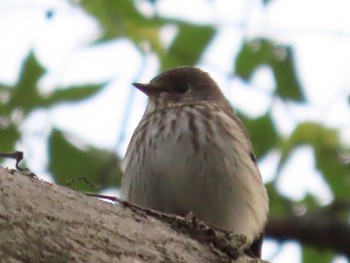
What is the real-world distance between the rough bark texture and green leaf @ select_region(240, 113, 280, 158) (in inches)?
74.2

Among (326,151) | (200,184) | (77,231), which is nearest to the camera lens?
(77,231)

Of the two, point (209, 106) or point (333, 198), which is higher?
point (209, 106)

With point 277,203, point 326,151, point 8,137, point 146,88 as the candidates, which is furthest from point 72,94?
point 277,203

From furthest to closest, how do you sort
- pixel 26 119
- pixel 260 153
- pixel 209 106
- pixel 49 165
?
1. pixel 209 106
2. pixel 260 153
3. pixel 26 119
4. pixel 49 165

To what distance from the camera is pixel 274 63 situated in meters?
4.68

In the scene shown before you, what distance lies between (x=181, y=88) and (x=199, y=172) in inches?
54.1

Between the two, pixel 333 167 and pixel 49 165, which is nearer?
pixel 49 165

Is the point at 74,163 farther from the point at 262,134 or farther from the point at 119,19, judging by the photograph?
the point at 262,134

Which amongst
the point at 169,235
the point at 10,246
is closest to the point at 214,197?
the point at 169,235

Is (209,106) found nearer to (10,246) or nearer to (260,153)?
(260,153)

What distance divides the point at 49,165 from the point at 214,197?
805 millimetres

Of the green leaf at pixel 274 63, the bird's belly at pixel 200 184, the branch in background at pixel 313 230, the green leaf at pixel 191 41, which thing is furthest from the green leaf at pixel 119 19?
the branch in background at pixel 313 230

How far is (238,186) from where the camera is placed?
4.54 metres

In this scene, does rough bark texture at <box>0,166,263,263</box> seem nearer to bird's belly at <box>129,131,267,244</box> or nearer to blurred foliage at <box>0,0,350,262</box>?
blurred foliage at <box>0,0,350,262</box>
